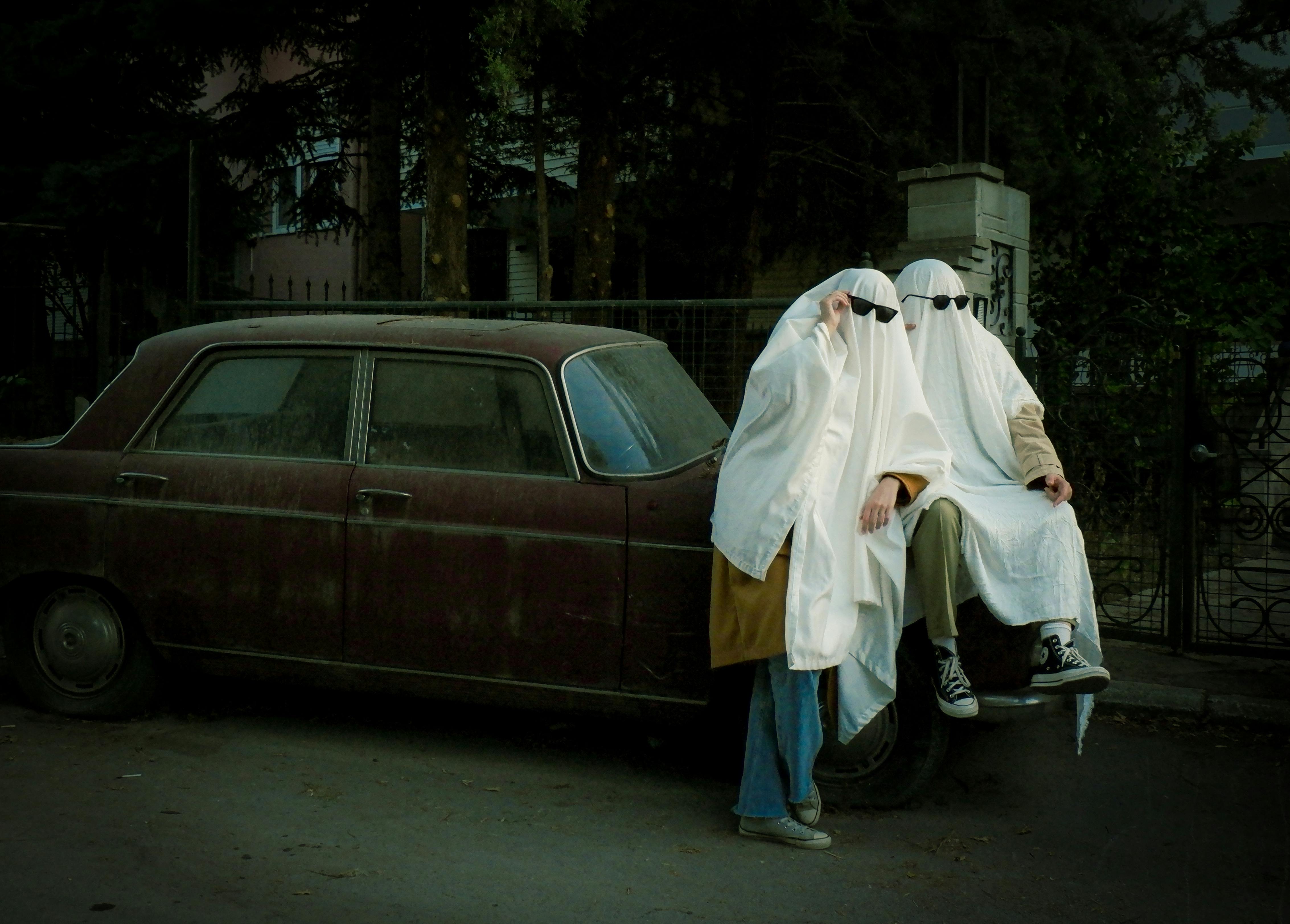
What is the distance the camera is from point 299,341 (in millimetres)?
5660

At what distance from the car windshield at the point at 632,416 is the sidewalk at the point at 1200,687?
2505 mm

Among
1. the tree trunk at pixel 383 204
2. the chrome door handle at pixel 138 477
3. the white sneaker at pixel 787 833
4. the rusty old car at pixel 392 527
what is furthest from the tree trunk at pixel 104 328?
the white sneaker at pixel 787 833

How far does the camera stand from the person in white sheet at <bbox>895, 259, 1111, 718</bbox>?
4609 millimetres

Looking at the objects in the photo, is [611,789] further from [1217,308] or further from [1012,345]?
[1217,308]

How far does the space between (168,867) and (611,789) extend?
168cm

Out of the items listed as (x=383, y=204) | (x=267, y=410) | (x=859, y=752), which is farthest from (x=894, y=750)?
(x=383, y=204)

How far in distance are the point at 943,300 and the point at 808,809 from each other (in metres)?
2.14

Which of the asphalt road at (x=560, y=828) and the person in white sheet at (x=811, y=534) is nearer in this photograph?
the asphalt road at (x=560, y=828)

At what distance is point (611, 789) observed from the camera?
16.8 ft

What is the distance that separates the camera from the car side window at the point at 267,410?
5562mm

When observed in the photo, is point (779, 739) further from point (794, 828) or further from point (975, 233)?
point (975, 233)

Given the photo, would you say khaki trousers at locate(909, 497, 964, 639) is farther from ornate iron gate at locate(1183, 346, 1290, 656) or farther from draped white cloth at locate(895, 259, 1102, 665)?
ornate iron gate at locate(1183, 346, 1290, 656)

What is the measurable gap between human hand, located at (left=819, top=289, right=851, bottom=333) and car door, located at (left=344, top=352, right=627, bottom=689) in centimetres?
106

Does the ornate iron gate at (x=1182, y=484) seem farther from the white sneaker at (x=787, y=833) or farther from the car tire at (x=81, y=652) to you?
the car tire at (x=81, y=652)
